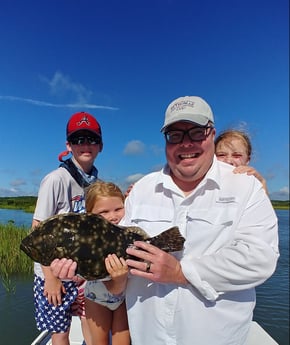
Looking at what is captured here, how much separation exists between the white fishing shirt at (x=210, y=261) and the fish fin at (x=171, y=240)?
0.11 m

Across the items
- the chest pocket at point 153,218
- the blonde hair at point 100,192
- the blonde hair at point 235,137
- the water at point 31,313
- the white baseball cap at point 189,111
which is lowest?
the water at point 31,313

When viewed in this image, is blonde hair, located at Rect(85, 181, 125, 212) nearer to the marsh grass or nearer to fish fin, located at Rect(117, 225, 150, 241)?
fish fin, located at Rect(117, 225, 150, 241)

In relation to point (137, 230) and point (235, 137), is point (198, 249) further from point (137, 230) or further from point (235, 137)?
point (235, 137)

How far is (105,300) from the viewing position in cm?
318

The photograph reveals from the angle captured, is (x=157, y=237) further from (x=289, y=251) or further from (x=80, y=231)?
(x=289, y=251)

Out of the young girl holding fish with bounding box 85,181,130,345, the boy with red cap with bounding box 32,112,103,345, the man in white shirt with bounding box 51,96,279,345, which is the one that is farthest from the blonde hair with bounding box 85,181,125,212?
the man in white shirt with bounding box 51,96,279,345

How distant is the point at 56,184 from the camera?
3861mm

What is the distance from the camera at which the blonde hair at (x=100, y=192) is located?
3.46 m

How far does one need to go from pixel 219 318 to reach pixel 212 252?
0.49 m

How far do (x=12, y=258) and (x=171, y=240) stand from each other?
11517 millimetres

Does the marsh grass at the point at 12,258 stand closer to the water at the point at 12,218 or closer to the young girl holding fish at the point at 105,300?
the water at the point at 12,218

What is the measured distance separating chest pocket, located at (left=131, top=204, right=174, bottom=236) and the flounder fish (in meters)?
0.09

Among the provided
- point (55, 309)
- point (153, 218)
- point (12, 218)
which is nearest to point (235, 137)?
point (153, 218)

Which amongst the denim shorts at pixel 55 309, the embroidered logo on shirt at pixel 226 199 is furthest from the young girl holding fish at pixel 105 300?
the embroidered logo on shirt at pixel 226 199
